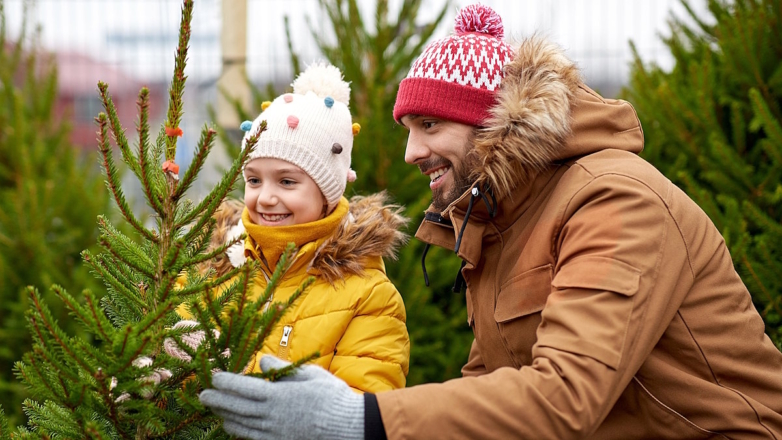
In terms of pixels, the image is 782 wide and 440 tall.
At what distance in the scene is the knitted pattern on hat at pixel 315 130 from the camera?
106 inches

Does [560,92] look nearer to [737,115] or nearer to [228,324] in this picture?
[228,324]

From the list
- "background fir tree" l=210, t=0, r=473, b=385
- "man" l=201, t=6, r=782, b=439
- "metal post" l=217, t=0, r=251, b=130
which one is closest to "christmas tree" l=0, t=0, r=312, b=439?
"man" l=201, t=6, r=782, b=439

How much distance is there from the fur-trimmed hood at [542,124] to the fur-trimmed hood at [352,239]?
64 cm

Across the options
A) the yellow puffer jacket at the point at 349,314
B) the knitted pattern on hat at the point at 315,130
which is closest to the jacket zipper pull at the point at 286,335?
the yellow puffer jacket at the point at 349,314

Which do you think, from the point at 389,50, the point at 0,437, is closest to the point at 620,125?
the point at 0,437

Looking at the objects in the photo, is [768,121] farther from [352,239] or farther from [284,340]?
[284,340]

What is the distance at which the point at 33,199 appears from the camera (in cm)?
430

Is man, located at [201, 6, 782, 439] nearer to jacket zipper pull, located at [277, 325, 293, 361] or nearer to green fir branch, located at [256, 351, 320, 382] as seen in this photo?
green fir branch, located at [256, 351, 320, 382]

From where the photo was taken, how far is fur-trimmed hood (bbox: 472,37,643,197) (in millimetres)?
2184

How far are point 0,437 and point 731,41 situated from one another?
11.3ft

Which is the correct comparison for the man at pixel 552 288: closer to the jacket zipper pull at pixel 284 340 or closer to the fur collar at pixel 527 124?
Answer: the fur collar at pixel 527 124

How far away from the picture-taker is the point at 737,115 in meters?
3.45

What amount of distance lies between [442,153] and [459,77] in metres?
0.25

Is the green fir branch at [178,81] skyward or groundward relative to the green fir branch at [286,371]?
skyward
